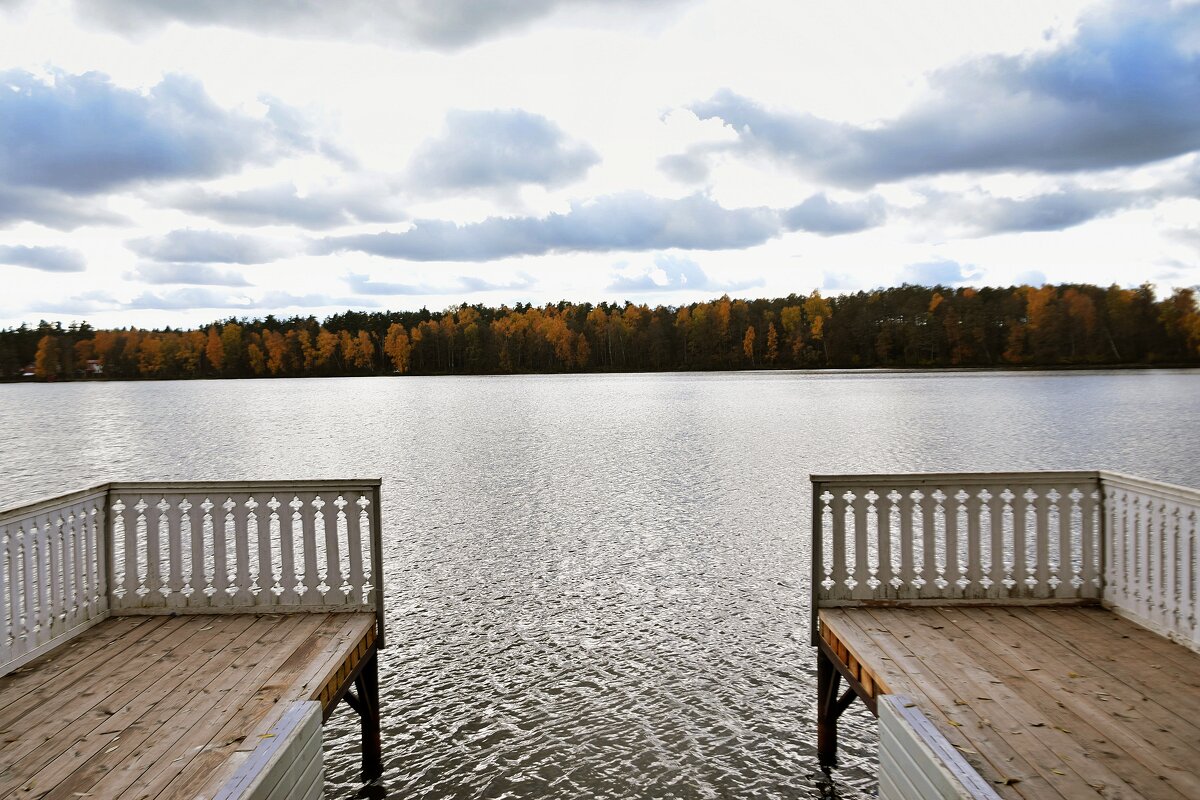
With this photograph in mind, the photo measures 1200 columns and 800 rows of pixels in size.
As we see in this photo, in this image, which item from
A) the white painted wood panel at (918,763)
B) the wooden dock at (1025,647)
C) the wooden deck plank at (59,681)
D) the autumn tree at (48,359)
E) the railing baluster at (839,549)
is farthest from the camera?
the autumn tree at (48,359)

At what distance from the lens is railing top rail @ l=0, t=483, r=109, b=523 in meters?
4.25

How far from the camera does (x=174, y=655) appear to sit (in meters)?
4.55

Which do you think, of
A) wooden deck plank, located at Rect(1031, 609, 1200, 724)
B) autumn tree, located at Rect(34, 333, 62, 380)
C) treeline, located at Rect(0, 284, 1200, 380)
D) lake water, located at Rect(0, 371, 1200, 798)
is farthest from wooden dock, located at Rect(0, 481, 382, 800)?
autumn tree, located at Rect(34, 333, 62, 380)

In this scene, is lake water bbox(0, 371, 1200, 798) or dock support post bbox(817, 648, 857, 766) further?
lake water bbox(0, 371, 1200, 798)

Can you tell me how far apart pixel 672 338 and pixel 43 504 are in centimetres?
11123

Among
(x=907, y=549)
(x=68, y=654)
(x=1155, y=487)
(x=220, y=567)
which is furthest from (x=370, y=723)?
(x=1155, y=487)

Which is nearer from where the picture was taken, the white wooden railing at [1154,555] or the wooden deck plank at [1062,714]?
the wooden deck plank at [1062,714]

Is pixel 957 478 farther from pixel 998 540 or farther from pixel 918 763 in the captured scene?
pixel 918 763

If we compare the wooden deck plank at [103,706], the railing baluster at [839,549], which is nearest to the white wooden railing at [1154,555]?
the railing baluster at [839,549]

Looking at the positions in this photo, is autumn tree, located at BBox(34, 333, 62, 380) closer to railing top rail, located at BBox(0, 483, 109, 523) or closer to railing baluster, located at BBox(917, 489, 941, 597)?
railing top rail, located at BBox(0, 483, 109, 523)

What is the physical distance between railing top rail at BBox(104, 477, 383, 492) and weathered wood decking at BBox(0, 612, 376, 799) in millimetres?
928

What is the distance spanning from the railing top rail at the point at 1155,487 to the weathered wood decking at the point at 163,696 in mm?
5151

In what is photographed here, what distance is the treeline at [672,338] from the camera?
96.4 meters

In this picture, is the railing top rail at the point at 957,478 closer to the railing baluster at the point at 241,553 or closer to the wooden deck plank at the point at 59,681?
the railing baluster at the point at 241,553
